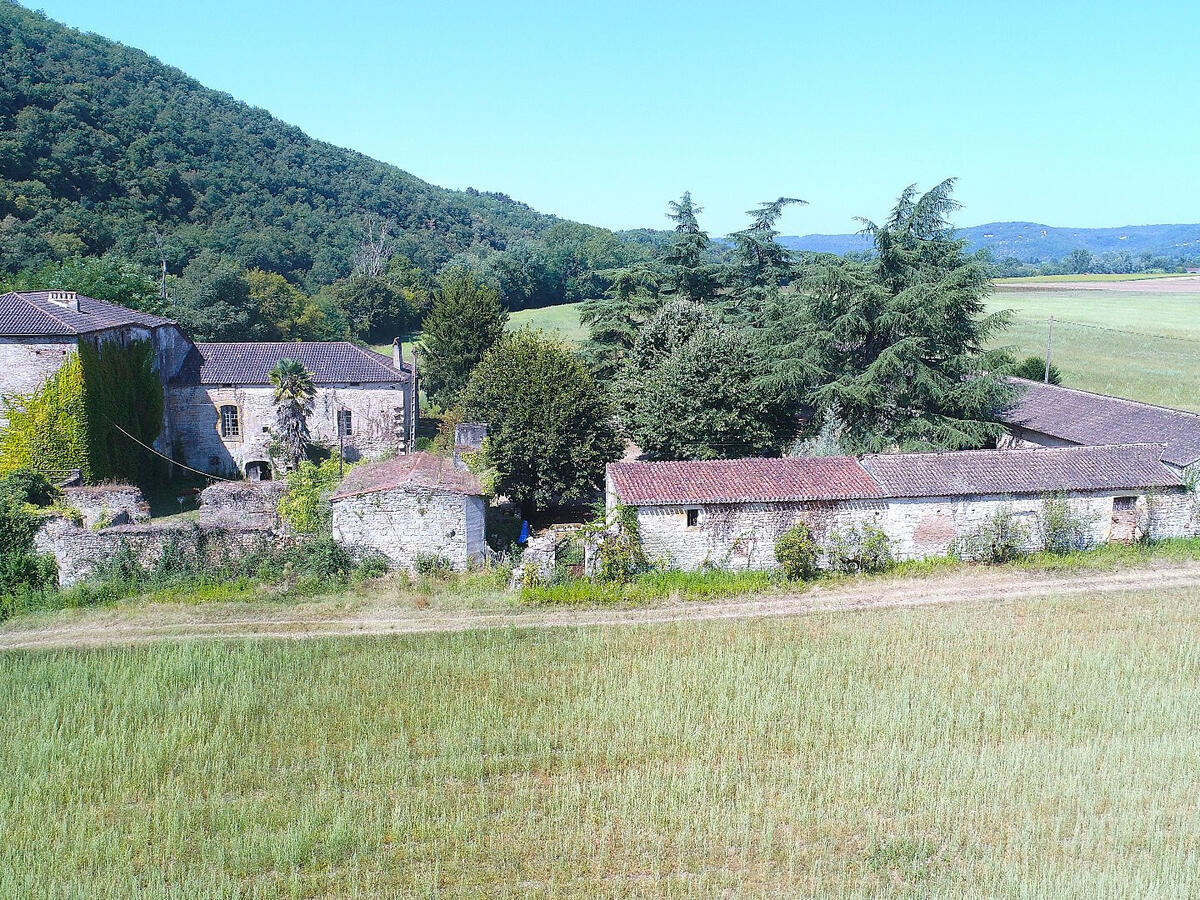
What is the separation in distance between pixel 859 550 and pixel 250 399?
85.3 feet

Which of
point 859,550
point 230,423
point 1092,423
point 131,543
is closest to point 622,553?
point 859,550

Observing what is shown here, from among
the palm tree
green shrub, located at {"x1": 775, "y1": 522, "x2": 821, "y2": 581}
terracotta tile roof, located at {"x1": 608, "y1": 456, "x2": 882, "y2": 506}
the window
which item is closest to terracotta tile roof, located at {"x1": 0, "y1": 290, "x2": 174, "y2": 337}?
the window

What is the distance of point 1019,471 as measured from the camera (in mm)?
23406

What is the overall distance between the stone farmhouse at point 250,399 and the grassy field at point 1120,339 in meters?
25.4

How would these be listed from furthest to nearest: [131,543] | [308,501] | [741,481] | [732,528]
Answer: [308,501], [741,481], [732,528], [131,543]

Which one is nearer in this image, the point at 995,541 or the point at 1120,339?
the point at 995,541

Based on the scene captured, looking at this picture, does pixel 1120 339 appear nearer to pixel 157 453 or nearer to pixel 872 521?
pixel 872 521

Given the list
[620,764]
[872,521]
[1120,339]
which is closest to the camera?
[620,764]

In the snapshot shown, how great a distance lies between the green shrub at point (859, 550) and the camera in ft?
72.8

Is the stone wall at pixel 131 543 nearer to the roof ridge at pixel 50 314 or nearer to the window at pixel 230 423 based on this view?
the roof ridge at pixel 50 314

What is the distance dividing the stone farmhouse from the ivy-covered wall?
2.36 metres

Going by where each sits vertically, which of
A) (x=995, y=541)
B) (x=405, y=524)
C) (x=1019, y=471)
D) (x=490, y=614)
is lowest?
(x=490, y=614)

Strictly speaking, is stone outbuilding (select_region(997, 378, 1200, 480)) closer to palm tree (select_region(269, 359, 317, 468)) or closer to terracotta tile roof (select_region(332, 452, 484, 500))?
terracotta tile roof (select_region(332, 452, 484, 500))

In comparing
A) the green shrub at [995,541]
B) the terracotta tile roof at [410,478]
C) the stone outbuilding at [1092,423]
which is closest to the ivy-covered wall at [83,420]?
the terracotta tile roof at [410,478]
